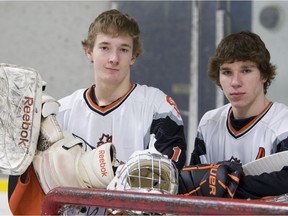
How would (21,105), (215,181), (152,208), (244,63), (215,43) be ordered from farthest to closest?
(215,43) < (244,63) < (21,105) < (215,181) < (152,208)

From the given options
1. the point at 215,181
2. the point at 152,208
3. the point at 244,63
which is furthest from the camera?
the point at 244,63

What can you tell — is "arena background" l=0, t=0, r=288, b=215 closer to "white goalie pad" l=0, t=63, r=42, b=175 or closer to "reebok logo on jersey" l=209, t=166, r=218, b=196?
"white goalie pad" l=0, t=63, r=42, b=175

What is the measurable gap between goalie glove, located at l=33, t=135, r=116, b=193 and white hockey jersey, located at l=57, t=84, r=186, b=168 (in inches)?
10.5

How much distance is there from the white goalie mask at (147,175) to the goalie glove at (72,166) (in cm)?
6

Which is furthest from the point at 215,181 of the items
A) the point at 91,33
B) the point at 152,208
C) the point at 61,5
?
the point at 61,5

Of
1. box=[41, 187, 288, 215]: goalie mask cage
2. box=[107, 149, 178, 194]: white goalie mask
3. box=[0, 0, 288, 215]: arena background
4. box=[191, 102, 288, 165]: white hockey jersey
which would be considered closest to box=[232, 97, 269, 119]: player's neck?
box=[191, 102, 288, 165]: white hockey jersey

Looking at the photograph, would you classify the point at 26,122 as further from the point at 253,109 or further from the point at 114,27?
the point at 253,109

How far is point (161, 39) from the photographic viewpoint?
11.8 ft

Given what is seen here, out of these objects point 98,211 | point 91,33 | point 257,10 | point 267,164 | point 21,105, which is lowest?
point 98,211

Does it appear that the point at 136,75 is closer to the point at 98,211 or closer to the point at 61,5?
the point at 61,5

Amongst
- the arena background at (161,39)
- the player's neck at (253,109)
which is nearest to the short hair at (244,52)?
the player's neck at (253,109)

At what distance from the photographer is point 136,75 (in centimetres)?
360

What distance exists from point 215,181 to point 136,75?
2067 mm

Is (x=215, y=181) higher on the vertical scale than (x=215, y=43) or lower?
lower
